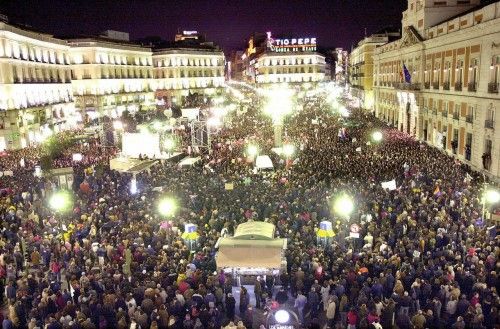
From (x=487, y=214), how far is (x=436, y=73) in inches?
999

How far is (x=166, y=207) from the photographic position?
1891cm

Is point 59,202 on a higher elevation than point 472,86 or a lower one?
lower

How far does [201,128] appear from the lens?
32.9 metres

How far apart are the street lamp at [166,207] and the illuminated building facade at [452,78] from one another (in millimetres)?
19490

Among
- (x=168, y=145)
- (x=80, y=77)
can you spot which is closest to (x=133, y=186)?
(x=168, y=145)

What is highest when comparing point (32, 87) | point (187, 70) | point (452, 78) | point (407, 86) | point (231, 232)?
point (187, 70)

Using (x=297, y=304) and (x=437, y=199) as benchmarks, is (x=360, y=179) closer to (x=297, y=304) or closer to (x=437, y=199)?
(x=437, y=199)

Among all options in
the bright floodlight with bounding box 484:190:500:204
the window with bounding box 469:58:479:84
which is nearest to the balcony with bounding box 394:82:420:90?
the window with bounding box 469:58:479:84

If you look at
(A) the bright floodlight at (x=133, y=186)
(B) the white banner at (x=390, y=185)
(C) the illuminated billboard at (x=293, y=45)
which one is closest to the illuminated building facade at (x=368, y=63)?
(C) the illuminated billboard at (x=293, y=45)

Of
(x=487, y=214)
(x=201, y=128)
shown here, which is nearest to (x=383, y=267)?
(x=487, y=214)

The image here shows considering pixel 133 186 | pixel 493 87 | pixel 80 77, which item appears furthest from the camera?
pixel 80 77

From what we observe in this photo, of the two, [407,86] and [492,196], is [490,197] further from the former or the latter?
[407,86]

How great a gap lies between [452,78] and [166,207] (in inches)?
1049

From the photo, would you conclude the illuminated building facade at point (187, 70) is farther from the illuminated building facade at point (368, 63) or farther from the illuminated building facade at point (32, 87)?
the illuminated building facade at point (368, 63)
